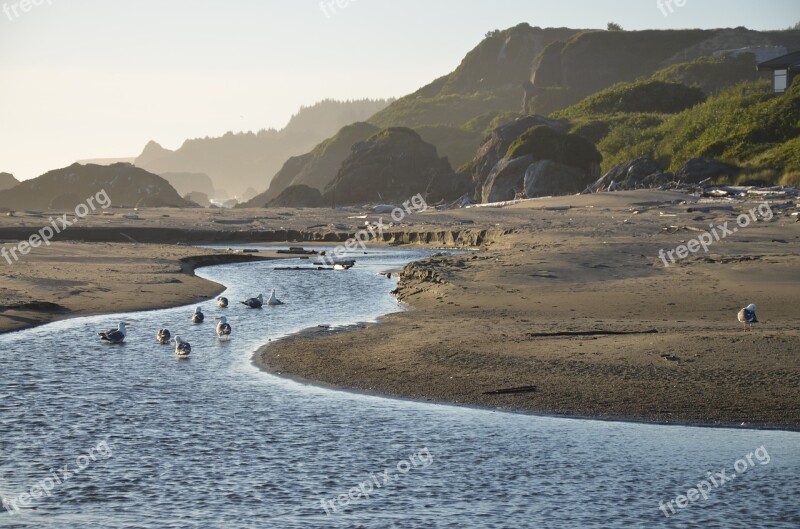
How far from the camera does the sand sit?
15172mm

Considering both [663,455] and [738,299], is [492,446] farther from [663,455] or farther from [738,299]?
[738,299]

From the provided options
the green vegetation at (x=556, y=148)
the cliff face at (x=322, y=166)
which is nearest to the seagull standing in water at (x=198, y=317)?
the green vegetation at (x=556, y=148)

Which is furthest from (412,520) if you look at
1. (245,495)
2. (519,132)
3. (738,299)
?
(519,132)

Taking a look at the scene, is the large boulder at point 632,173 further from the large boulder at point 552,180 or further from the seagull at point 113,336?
the seagull at point 113,336

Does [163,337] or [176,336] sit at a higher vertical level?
[176,336]

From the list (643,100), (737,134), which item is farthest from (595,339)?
(643,100)

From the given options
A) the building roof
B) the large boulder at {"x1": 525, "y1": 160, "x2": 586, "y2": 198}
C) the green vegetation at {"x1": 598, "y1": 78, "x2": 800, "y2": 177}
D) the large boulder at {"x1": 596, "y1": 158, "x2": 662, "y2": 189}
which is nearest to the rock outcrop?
the large boulder at {"x1": 525, "y1": 160, "x2": 586, "y2": 198}

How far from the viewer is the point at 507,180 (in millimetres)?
77500

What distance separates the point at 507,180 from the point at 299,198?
1563 inches

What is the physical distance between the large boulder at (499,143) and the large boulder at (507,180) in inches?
351

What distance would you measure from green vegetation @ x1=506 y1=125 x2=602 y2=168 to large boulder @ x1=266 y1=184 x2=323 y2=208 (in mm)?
33520

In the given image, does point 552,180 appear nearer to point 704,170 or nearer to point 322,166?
point 704,170

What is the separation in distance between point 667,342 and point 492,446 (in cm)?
605

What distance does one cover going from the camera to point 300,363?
734 inches
